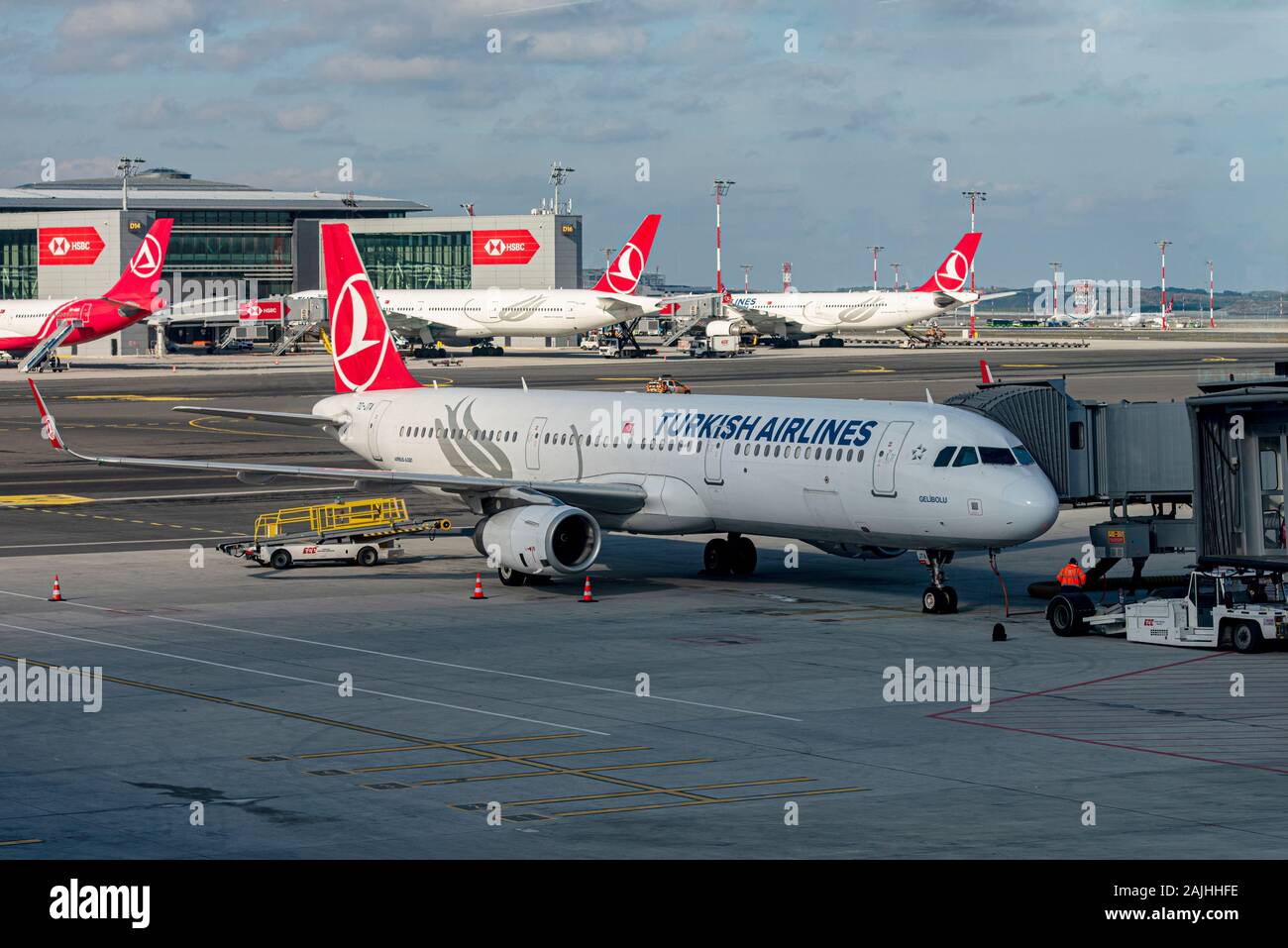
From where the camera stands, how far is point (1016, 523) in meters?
36.2

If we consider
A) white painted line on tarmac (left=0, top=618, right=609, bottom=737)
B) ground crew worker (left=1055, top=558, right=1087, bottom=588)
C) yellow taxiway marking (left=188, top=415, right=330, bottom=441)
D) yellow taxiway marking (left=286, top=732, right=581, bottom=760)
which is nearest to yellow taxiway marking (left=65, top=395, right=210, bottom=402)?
yellow taxiway marking (left=188, top=415, right=330, bottom=441)

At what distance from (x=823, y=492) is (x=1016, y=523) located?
4941mm

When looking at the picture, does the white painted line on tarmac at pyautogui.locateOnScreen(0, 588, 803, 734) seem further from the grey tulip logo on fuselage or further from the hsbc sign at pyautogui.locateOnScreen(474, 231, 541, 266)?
the hsbc sign at pyautogui.locateOnScreen(474, 231, 541, 266)

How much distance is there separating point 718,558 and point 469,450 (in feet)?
27.8

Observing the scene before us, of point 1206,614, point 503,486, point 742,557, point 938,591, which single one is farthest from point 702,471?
point 1206,614

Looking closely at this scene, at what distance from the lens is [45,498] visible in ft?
206

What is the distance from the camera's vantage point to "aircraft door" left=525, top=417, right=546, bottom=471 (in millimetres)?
47000

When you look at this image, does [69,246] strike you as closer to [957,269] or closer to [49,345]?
[49,345]

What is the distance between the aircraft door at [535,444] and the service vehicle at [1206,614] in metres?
16.0

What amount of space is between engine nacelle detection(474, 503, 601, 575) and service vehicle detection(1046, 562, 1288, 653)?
11124 millimetres

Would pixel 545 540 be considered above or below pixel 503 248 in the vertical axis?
below

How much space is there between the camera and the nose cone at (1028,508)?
3616cm
